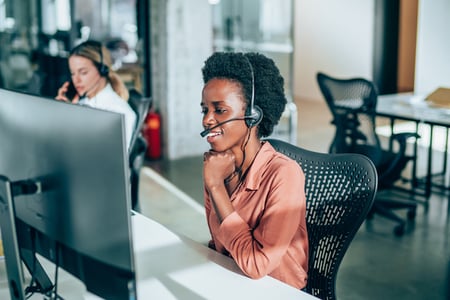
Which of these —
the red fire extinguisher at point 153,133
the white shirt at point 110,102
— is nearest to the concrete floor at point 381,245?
the red fire extinguisher at point 153,133

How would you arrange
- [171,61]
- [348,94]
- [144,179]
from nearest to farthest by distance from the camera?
[348,94], [144,179], [171,61]

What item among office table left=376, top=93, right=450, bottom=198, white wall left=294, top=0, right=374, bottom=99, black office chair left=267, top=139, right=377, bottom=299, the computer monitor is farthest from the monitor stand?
white wall left=294, top=0, right=374, bottom=99

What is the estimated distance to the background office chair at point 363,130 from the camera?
12.7 ft

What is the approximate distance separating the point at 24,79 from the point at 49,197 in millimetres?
5544

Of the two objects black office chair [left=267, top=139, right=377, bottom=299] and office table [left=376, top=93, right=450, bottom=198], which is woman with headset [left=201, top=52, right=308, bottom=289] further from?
office table [left=376, top=93, right=450, bottom=198]

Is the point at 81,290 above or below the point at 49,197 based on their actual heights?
below

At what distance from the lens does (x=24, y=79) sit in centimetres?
650

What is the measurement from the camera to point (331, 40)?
9.36 metres

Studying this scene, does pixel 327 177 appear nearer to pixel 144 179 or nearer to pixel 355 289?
pixel 355 289

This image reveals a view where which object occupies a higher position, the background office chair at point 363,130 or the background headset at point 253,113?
the background headset at point 253,113

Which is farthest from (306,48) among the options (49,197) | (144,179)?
(49,197)

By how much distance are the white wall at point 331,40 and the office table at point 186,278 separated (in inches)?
301

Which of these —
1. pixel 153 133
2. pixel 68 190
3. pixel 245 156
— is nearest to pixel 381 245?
pixel 245 156

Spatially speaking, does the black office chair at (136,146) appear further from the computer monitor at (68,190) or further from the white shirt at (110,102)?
the computer monitor at (68,190)
